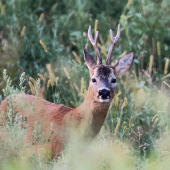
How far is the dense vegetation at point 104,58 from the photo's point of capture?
4809mm

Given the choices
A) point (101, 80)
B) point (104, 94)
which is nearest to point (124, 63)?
point (101, 80)

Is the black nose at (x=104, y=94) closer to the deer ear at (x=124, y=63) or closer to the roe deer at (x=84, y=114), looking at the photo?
the roe deer at (x=84, y=114)

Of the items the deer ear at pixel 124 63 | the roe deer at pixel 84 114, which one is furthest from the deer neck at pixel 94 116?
the deer ear at pixel 124 63

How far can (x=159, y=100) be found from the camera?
5219mm

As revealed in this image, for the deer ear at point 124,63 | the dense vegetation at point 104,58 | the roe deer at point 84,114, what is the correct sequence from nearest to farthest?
the roe deer at point 84,114
the deer ear at point 124,63
the dense vegetation at point 104,58

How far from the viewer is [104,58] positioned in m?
5.97

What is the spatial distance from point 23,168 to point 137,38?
4083mm

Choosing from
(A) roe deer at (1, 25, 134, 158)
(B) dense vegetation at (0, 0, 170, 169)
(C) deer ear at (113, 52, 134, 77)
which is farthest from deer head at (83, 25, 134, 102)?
(B) dense vegetation at (0, 0, 170, 169)

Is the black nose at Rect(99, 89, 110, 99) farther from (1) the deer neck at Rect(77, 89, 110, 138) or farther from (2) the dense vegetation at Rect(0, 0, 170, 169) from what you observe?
(2) the dense vegetation at Rect(0, 0, 170, 169)

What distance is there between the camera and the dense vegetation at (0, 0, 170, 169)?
4.81 meters

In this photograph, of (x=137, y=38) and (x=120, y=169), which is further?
(x=137, y=38)

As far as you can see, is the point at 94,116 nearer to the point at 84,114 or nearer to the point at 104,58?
the point at 84,114

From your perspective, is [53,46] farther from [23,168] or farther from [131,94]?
[23,168]

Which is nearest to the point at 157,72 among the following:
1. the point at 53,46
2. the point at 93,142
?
the point at 53,46
